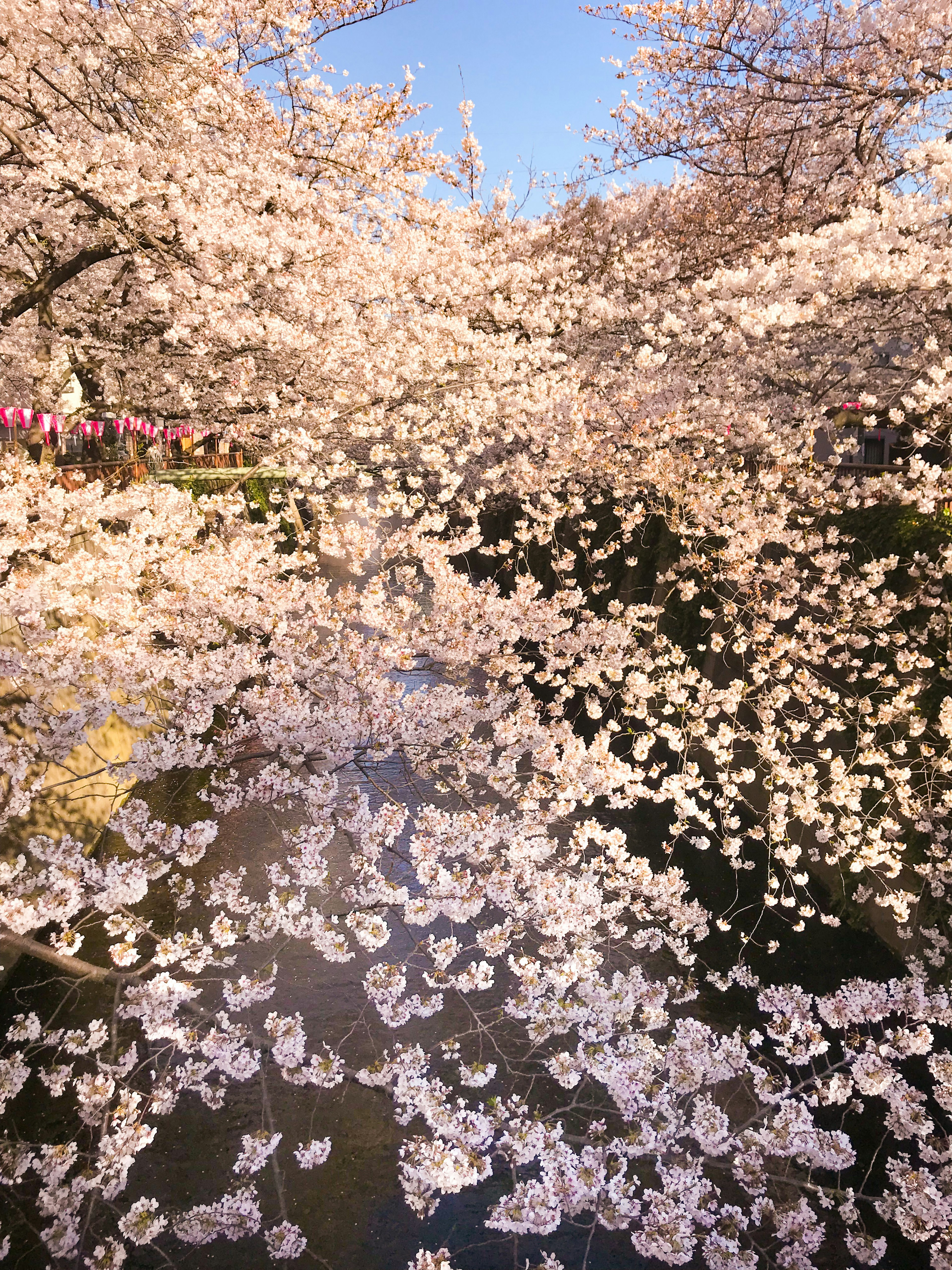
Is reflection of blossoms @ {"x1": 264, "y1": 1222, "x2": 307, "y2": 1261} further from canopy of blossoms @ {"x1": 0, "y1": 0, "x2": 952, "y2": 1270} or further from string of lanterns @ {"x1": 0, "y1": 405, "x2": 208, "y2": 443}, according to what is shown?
string of lanterns @ {"x1": 0, "y1": 405, "x2": 208, "y2": 443}

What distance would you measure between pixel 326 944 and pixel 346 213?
11180 millimetres

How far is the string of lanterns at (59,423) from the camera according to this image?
33.2 ft

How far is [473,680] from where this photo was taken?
9578 mm

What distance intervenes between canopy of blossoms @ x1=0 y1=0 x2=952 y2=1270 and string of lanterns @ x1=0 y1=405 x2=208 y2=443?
0.32m

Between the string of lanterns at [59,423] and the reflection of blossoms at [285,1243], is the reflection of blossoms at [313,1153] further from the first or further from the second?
the string of lanterns at [59,423]

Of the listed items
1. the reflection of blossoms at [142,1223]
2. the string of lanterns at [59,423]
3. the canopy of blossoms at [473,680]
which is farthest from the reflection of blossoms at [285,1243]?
the string of lanterns at [59,423]

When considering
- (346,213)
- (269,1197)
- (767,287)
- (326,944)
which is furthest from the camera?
(346,213)

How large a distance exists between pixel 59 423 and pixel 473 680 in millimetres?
7127

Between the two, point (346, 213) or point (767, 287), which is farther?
point (346, 213)

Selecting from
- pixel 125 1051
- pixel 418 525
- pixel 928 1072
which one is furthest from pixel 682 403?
pixel 125 1051

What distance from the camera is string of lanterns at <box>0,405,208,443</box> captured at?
1012 centimetres

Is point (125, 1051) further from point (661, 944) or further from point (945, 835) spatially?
point (945, 835)

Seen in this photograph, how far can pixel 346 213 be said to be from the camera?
1175 cm

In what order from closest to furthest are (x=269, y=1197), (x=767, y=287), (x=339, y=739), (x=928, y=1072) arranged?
(x=269, y=1197) → (x=928, y=1072) → (x=339, y=739) → (x=767, y=287)
